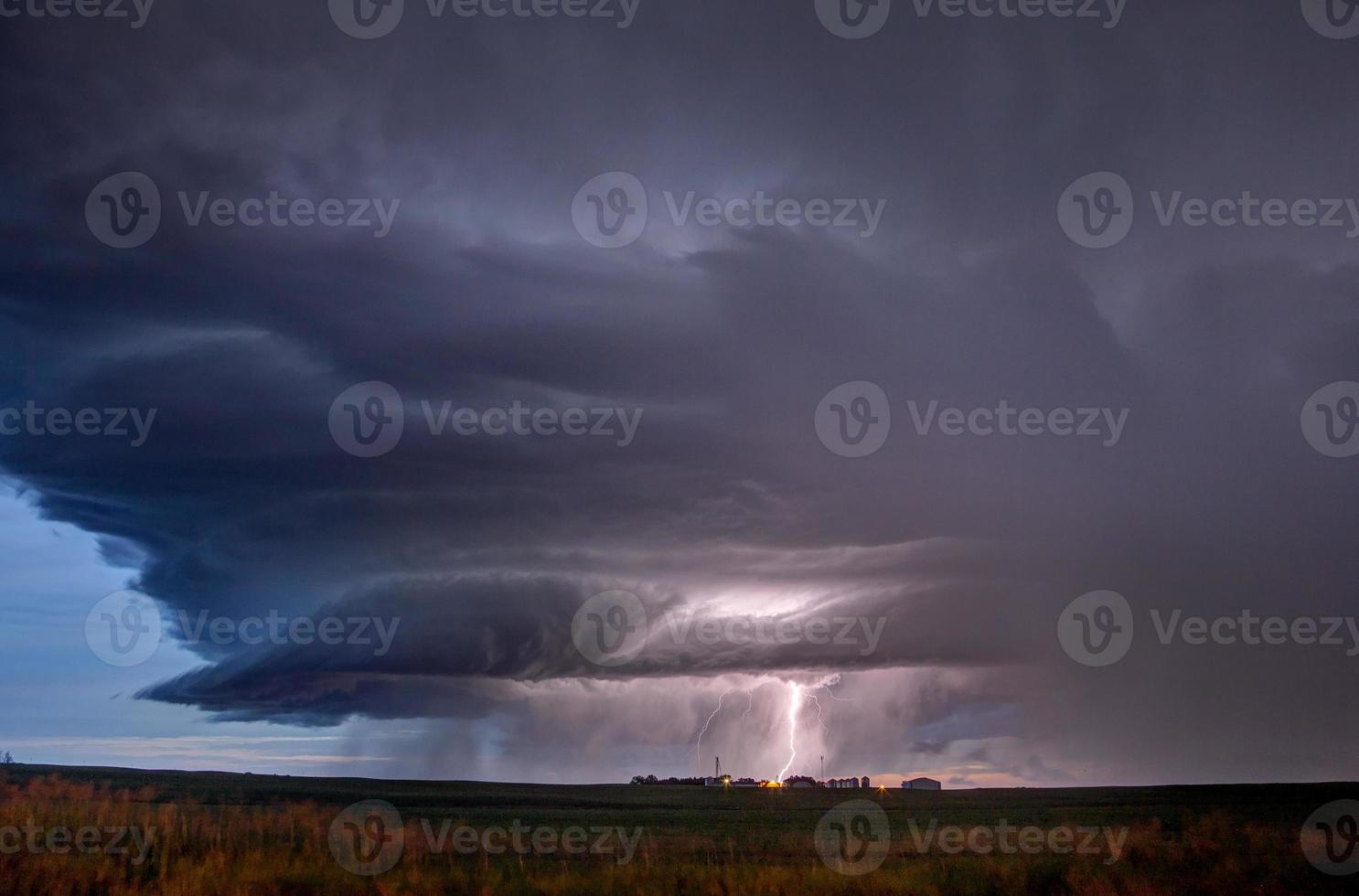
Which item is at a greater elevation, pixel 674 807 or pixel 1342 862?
pixel 674 807

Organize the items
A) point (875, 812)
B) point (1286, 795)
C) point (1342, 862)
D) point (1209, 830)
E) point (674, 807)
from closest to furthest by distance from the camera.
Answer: point (1342, 862) < point (1209, 830) < point (875, 812) < point (674, 807) < point (1286, 795)

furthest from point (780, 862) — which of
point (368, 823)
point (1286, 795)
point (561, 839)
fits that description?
point (1286, 795)

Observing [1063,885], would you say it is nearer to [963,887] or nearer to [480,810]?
[963,887]

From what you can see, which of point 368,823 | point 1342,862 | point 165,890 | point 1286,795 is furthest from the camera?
point 1286,795

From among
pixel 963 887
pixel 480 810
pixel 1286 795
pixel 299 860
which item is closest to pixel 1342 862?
pixel 963 887

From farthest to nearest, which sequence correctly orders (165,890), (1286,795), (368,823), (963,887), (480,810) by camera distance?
(1286,795) → (480,810) → (368,823) → (963,887) → (165,890)

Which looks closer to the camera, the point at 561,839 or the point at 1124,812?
the point at 561,839

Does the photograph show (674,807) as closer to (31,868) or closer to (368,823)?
(368,823)

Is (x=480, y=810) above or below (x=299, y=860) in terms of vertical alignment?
above

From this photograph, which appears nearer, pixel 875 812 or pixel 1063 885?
pixel 1063 885
